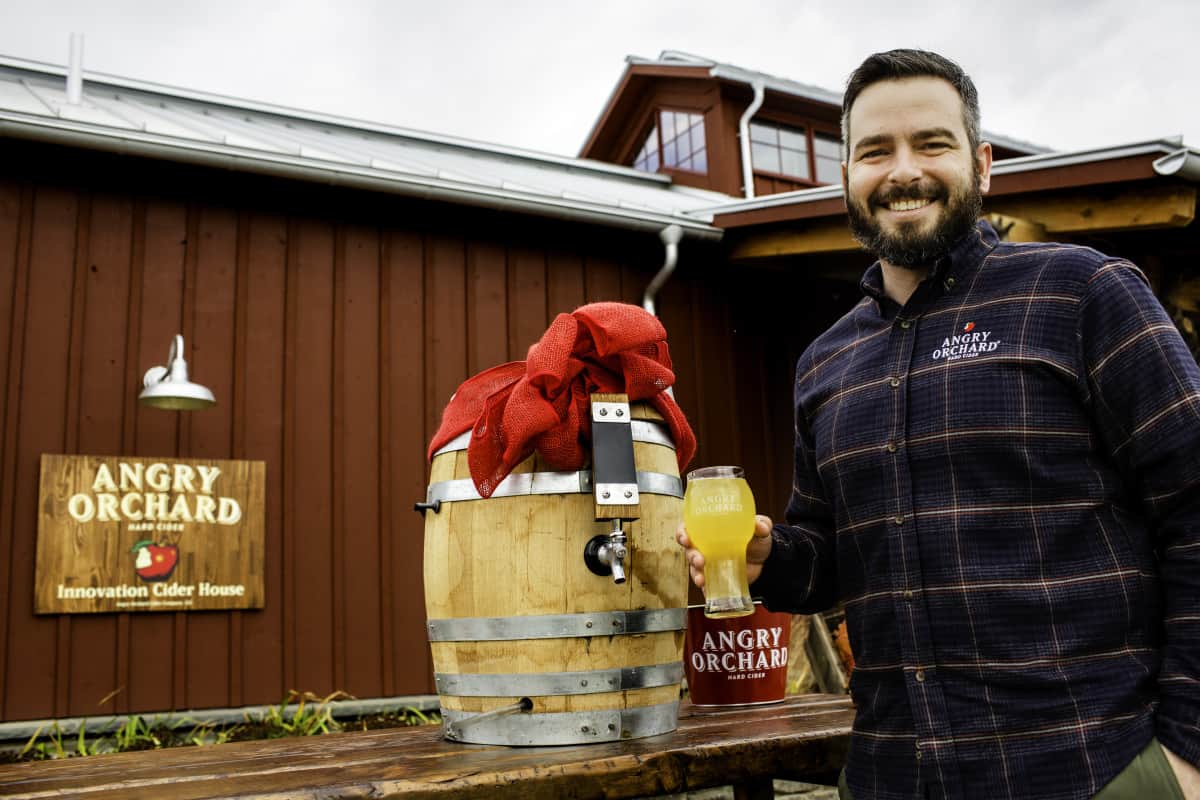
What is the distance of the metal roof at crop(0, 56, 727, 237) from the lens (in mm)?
4898

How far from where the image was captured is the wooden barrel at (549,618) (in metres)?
1.91

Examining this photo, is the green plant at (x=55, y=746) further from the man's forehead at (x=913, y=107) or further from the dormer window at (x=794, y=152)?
the dormer window at (x=794, y=152)

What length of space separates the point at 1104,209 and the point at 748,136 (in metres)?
5.39

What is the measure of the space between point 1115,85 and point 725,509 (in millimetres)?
51198

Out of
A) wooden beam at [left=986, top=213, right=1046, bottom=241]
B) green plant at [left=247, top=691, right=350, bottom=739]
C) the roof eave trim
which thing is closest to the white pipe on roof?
the roof eave trim

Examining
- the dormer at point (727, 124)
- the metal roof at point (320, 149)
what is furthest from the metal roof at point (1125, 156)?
the dormer at point (727, 124)

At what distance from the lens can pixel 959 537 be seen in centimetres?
158

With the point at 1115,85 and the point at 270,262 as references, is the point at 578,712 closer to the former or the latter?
the point at 270,262

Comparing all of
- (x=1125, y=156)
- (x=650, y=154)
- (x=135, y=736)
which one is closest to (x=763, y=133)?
(x=650, y=154)

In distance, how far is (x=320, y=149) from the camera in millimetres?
6332

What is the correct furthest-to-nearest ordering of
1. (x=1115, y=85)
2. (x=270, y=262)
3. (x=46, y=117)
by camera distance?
(x=1115, y=85) → (x=270, y=262) → (x=46, y=117)

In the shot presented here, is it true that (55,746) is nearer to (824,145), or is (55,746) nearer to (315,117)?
(315,117)

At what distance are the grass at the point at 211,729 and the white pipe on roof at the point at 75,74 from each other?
3.49m

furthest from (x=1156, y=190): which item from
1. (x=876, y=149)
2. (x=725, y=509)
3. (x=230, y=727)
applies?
(x=230, y=727)
